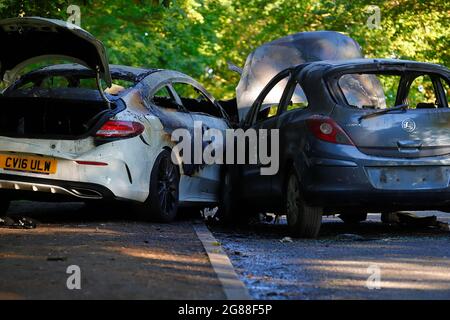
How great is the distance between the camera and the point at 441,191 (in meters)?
11.2

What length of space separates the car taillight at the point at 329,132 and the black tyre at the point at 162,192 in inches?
83.0

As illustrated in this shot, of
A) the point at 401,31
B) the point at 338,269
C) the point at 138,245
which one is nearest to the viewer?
the point at 338,269

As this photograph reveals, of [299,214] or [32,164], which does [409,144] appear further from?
[32,164]

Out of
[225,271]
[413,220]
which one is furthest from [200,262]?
[413,220]

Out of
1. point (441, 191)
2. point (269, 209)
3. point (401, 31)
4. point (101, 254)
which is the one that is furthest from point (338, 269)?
point (401, 31)

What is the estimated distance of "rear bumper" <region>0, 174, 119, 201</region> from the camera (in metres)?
11.8

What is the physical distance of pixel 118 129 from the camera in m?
12.1

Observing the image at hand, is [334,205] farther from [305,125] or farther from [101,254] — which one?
[101,254]

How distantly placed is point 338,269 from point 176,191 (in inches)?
175

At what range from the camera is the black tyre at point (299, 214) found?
11328 mm

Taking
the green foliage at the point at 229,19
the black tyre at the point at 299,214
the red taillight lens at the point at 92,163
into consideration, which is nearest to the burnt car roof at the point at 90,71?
the red taillight lens at the point at 92,163

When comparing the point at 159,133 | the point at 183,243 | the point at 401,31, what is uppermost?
the point at 401,31

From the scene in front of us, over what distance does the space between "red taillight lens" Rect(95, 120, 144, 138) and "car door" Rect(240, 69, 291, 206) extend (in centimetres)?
138

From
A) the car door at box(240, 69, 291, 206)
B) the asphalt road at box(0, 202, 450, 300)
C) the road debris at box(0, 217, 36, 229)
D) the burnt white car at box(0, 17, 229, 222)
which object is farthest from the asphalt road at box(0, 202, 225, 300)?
the car door at box(240, 69, 291, 206)
